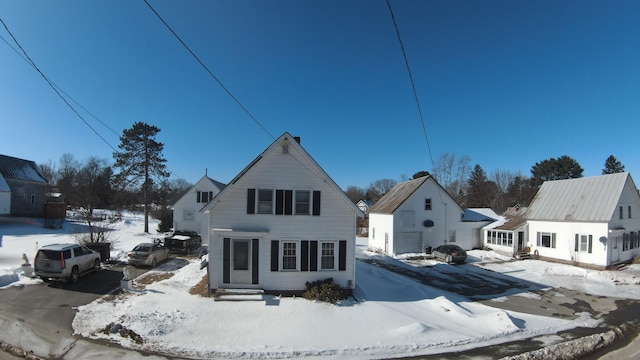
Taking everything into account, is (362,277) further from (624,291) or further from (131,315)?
(624,291)

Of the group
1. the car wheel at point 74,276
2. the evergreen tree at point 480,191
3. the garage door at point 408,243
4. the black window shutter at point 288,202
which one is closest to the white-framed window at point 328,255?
the black window shutter at point 288,202

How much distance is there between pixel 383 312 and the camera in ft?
43.6

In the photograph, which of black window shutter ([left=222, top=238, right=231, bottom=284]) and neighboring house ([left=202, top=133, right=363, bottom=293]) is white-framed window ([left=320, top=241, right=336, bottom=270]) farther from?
black window shutter ([left=222, top=238, right=231, bottom=284])

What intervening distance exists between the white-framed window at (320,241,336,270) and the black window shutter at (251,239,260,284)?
2935 mm

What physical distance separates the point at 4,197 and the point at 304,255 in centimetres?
4177

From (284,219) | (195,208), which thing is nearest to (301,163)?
(284,219)

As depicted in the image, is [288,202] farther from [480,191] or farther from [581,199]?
[480,191]

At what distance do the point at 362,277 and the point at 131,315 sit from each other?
38.5 feet

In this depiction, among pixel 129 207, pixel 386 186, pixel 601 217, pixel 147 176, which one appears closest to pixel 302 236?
pixel 601 217

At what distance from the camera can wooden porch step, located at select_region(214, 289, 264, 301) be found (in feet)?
46.2

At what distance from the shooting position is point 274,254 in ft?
50.1

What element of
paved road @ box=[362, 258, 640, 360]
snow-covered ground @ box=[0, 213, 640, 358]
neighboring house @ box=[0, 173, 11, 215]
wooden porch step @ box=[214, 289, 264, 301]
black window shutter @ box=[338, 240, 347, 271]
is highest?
neighboring house @ box=[0, 173, 11, 215]

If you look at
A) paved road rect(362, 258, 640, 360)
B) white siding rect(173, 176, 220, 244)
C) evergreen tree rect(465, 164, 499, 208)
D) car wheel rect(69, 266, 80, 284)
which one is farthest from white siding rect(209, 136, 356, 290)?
evergreen tree rect(465, 164, 499, 208)

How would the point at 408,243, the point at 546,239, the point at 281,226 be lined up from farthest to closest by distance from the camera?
the point at 408,243, the point at 546,239, the point at 281,226
